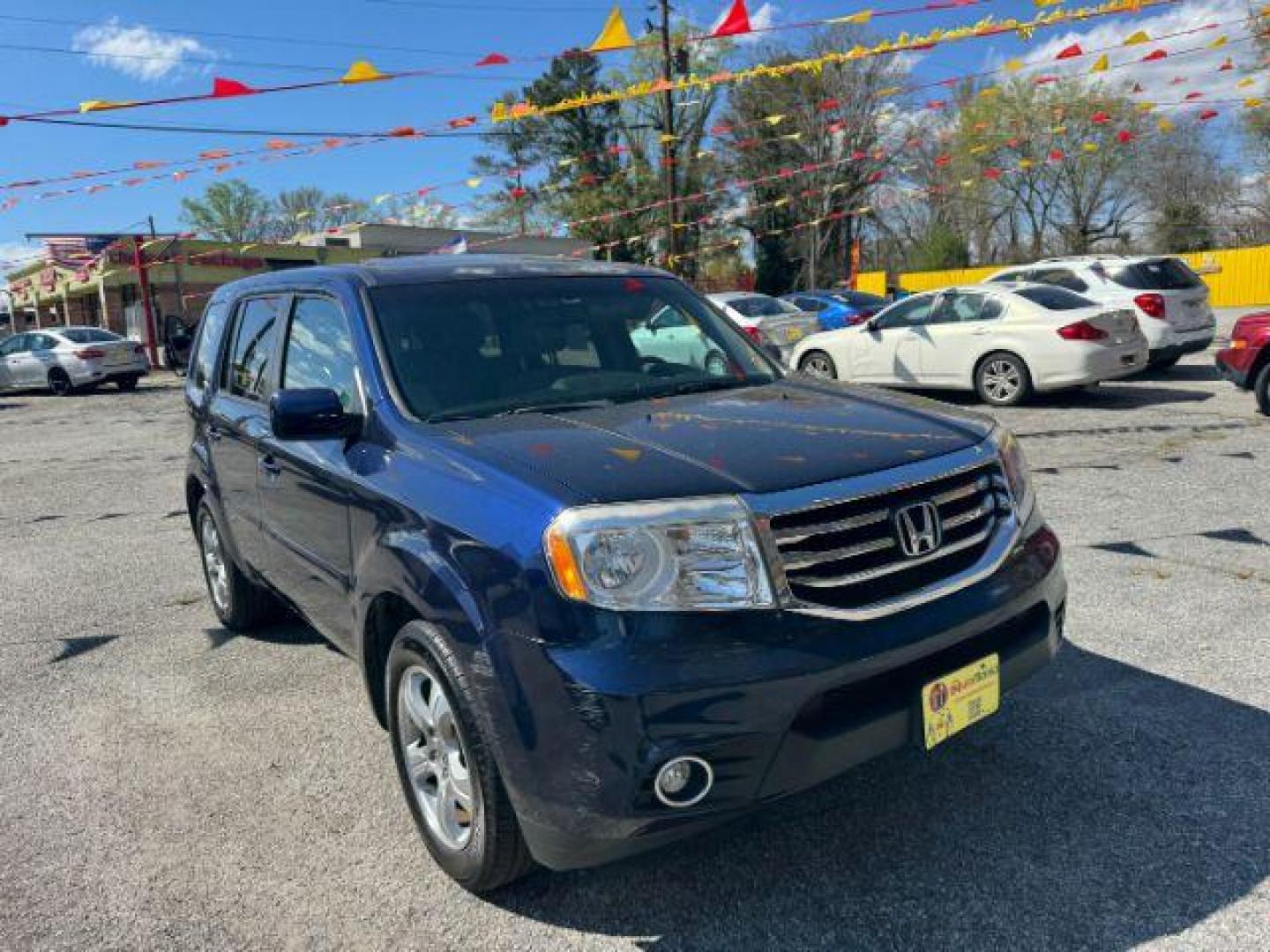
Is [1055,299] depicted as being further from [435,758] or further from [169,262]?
[169,262]

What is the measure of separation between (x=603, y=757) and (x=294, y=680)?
8.59 ft

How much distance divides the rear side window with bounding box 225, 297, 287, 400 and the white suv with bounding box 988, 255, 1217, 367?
10.5m

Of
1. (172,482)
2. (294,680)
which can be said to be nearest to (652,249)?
(172,482)

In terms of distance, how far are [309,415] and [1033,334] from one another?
9.78 m

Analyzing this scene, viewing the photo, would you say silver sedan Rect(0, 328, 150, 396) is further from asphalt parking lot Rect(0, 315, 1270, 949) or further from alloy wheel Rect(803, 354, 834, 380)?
asphalt parking lot Rect(0, 315, 1270, 949)


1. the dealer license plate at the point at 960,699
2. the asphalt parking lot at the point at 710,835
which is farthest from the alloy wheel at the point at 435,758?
the dealer license plate at the point at 960,699

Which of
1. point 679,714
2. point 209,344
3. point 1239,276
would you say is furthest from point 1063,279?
point 1239,276

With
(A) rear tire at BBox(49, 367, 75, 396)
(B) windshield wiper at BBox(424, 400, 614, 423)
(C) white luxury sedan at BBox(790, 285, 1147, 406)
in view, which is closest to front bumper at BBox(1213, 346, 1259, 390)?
(C) white luxury sedan at BBox(790, 285, 1147, 406)

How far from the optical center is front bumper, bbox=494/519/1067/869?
2213 millimetres

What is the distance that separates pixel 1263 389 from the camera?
9.48 metres

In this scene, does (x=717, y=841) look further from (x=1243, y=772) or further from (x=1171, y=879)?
(x=1243, y=772)

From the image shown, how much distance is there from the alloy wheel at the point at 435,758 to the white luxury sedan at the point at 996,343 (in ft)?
26.5

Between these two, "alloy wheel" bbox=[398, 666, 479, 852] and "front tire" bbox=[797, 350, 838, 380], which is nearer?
"alloy wheel" bbox=[398, 666, 479, 852]

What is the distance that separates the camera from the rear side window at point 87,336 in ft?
71.2
